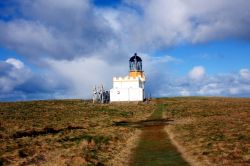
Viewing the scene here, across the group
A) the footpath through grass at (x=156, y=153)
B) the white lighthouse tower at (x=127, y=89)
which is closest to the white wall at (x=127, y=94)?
the white lighthouse tower at (x=127, y=89)

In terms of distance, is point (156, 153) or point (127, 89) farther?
point (127, 89)

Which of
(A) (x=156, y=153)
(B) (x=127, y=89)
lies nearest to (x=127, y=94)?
→ (B) (x=127, y=89)

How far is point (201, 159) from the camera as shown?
1923 centimetres

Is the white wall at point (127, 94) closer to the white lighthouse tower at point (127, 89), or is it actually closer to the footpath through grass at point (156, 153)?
the white lighthouse tower at point (127, 89)

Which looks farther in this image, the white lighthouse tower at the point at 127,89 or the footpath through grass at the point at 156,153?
the white lighthouse tower at the point at 127,89

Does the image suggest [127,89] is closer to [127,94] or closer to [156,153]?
[127,94]

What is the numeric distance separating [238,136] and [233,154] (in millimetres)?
7346

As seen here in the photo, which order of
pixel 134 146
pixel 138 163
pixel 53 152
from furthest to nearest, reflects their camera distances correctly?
1. pixel 134 146
2. pixel 53 152
3. pixel 138 163

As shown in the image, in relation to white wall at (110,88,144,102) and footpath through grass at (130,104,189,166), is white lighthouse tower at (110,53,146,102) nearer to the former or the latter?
white wall at (110,88,144,102)

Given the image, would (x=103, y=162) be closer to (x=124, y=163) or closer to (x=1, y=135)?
(x=124, y=163)

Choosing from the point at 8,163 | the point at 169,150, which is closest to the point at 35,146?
the point at 8,163

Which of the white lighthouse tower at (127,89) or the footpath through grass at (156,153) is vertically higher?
the white lighthouse tower at (127,89)

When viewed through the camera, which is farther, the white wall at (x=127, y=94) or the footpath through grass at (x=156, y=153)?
the white wall at (x=127, y=94)

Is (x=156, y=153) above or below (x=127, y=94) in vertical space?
below
